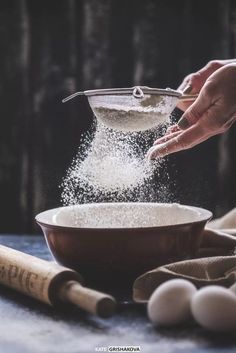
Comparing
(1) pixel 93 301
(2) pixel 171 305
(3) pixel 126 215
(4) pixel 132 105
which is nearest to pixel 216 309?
(2) pixel 171 305

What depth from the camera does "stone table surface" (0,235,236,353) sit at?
2.73ft

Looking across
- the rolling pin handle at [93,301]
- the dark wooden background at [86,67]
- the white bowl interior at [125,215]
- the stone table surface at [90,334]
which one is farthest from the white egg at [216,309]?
the dark wooden background at [86,67]

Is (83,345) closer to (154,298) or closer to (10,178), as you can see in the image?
(154,298)

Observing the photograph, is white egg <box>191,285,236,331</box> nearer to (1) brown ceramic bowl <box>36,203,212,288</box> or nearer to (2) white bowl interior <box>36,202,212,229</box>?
(1) brown ceramic bowl <box>36,203,212,288</box>

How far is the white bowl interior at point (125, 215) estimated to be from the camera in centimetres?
133

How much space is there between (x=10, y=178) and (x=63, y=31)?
A: 0.68 meters

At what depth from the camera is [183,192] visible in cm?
245

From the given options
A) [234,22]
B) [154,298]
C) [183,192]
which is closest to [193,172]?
[183,192]

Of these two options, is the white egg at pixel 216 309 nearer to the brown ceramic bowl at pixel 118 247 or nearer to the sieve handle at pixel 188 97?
the brown ceramic bowl at pixel 118 247

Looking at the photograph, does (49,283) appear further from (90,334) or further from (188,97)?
(188,97)

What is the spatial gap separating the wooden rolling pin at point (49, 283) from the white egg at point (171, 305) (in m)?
0.07

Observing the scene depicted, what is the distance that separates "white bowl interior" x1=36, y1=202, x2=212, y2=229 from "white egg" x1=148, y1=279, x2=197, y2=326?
1.34 ft

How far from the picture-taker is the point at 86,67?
2477mm

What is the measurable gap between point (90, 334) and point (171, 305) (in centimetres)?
13
